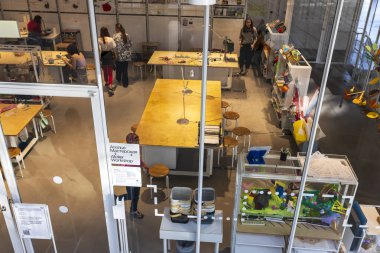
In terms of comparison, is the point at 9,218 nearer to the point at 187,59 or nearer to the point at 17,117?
the point at 17,117

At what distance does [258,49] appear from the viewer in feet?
34.9

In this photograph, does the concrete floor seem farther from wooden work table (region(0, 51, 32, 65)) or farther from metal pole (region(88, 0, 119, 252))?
wooden work table (region(0, 51, 32, 65))

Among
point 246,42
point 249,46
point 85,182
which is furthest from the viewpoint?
point 249,46

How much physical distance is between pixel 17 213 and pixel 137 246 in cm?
157

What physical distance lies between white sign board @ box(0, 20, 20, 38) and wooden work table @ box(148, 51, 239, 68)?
317 centimetres

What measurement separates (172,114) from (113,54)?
2428mm

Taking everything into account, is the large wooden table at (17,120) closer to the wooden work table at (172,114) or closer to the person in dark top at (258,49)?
the wooden work table at (172,114)

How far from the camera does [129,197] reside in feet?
16.0

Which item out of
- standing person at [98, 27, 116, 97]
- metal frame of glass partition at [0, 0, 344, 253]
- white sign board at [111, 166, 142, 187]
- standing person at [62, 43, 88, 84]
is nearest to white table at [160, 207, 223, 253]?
metal frame of glass partition at [0, 0, 344, 253]

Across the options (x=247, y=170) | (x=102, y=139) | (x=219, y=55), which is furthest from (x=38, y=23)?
(x=219, y=55)

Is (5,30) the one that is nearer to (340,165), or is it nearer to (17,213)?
(17,213)

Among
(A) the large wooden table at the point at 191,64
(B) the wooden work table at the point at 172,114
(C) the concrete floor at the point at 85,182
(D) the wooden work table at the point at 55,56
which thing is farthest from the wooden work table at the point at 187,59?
(D) the wooden work table at the point at 55,56

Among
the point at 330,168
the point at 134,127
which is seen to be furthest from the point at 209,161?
the point at 330,168

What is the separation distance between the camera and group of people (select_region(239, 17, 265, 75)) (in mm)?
9938
